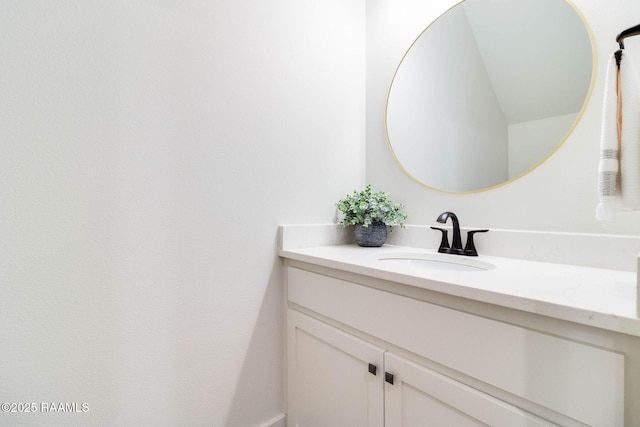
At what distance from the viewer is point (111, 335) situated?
0.80 metres

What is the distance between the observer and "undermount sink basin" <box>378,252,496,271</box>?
0.99 metres

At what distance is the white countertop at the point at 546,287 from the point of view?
46cm

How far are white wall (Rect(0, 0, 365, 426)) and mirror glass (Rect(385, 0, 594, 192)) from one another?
50cm

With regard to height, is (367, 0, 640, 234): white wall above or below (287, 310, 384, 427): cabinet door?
above

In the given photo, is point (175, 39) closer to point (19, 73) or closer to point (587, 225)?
point (19, 73)

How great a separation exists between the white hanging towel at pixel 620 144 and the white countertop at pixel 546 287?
0.58ft

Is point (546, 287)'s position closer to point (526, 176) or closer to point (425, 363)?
point (425, 363)

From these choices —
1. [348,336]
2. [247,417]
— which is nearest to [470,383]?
[348,336]

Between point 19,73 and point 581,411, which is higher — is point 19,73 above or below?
above

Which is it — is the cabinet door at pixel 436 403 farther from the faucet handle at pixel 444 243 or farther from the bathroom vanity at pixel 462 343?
the faucet handle at pixel 444 243

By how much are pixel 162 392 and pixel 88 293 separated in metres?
0.39

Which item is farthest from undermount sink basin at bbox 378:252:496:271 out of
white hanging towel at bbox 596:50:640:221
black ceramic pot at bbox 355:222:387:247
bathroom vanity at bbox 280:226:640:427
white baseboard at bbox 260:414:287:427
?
white baseboard at bbox 260:414:287:427

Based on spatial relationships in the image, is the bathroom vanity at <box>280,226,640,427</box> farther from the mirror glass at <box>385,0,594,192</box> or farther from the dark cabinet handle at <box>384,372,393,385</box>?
the mirror glass at <box>385,0,594,192</box>

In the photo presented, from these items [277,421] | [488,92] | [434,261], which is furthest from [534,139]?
[277,421]
